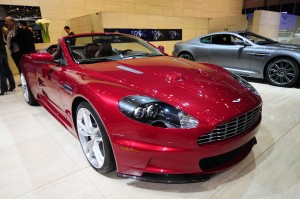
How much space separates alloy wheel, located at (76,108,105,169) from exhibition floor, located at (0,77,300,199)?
132mm

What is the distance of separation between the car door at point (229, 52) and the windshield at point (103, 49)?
252cm

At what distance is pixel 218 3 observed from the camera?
13492mm

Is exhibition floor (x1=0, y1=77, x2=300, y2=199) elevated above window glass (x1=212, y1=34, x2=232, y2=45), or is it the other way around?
window glass (x1=212, y1=34, x2=232, y2=45)

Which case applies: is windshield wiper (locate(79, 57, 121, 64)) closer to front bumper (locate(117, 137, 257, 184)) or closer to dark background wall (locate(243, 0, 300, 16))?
front bumper (locate(117, 137, 257, 184))

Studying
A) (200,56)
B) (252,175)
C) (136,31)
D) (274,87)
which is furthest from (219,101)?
(136,31)

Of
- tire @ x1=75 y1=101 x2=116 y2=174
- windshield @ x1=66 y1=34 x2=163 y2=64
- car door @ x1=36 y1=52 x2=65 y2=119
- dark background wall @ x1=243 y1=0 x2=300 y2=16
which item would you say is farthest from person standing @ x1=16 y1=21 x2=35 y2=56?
dark background wall @ x1=243 y1=0 x2=300 y2=16

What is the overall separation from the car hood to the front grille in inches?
1.7

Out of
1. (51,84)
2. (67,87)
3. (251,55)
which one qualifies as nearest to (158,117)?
(67,87)

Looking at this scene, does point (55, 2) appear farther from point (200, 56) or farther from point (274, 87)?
point (274, 87)

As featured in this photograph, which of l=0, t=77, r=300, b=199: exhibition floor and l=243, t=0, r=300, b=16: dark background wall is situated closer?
l=0, t=77, r=300, b=199: exhibition floor

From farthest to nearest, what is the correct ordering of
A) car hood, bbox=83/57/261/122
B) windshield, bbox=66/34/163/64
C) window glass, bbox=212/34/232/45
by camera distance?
window glass, bbox=212/34/232/45 < windshield, bbox=66/34/163/64 < car hood, bbox=83/57/261/122

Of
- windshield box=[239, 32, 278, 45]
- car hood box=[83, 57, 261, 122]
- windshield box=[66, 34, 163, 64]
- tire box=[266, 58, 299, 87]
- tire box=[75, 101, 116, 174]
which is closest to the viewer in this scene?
car hood box=[83, 57, 261, 122]

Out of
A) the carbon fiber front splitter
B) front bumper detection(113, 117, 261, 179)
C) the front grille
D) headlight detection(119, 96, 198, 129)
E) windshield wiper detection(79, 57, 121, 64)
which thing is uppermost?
windshield wiper detection(79, 57, 121, 64)

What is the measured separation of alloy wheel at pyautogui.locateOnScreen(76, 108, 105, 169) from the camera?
1.59 metres
